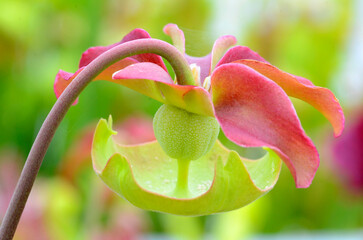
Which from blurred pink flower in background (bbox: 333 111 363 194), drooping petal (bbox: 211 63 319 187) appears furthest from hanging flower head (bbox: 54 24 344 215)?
blurred pink flower in background (bbox: 333 111 363 194)

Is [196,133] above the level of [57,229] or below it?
above

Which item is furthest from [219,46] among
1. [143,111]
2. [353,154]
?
[143,111]

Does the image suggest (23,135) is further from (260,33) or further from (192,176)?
(192,176)

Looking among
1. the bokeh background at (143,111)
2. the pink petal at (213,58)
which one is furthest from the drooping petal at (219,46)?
the bokeh background at (143,111)

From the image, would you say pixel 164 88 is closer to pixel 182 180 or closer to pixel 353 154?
pixel 182 180

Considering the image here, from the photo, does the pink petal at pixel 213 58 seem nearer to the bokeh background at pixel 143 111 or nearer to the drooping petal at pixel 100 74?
the drooping petal at pixel 100 74

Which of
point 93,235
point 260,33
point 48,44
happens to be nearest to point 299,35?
point 260,33

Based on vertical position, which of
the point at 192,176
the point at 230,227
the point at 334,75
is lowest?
the point at 230,227
